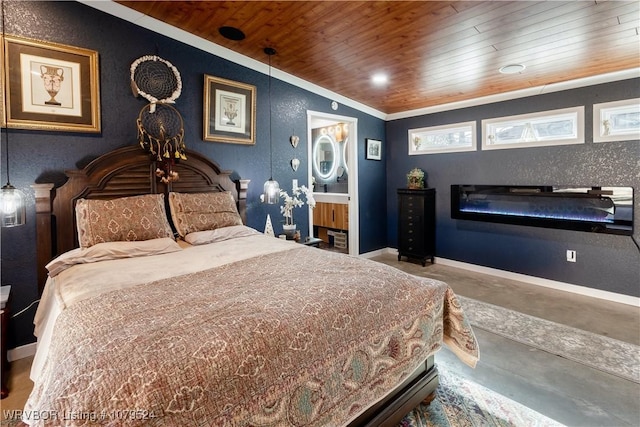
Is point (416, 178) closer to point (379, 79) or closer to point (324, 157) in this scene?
point (379, 79)

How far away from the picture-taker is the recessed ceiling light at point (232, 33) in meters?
2.96

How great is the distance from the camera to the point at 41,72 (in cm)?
247

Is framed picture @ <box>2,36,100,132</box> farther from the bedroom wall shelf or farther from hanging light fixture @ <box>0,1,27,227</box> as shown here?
the bedroom wall shelf

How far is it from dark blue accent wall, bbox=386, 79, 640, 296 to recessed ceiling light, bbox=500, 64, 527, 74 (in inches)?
32.6

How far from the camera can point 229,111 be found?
3.50 metres

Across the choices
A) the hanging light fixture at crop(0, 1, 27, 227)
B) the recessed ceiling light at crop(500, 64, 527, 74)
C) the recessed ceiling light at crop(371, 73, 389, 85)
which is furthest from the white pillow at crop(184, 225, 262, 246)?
the recessed ceiling light at crop(500, 64, 527, 74)

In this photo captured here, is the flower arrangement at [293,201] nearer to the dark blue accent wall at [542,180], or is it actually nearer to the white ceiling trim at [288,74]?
the white ceiling trim at [288,74]

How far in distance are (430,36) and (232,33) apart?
5.95ft

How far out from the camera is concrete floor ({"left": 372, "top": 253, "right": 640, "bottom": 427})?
185 cm

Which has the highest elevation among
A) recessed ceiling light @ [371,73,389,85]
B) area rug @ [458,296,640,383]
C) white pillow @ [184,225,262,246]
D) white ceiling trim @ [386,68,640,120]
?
recessed ceiling light @ [371,73,389,85]

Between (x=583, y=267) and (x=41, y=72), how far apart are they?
18.2 feet

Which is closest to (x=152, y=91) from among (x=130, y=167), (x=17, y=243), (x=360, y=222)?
(x=130, y=167)

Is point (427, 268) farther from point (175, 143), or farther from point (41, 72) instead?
point (41, 72)

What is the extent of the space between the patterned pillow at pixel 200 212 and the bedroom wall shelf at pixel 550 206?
324 cm
